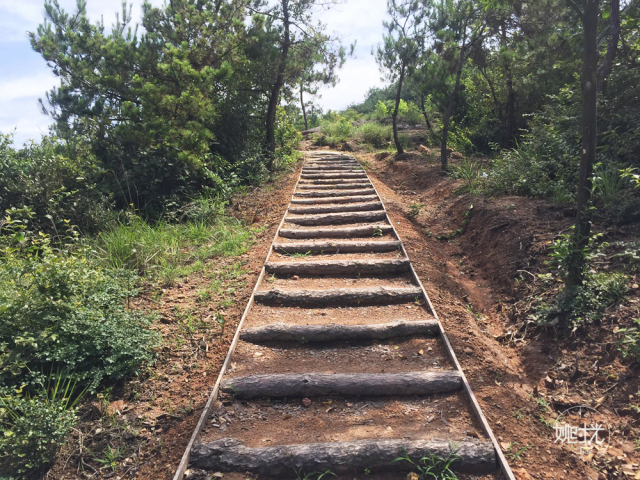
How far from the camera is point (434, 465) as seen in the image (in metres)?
2.22

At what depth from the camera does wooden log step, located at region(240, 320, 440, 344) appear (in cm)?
339

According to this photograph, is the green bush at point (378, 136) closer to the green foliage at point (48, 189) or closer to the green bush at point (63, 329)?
the green foliage at point (48, 189)

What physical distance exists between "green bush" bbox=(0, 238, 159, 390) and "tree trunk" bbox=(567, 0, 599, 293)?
11.8 ft

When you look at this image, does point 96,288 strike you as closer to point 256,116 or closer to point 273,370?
point 273,370

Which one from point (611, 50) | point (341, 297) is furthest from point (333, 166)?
point (341, 297)

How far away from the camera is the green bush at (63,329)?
2.61m

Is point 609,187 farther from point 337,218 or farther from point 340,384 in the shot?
point 340,384

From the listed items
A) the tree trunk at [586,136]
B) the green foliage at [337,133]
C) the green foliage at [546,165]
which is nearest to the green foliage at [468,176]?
the green foliage at [546,165]

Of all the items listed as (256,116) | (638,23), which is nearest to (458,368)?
(638,23)

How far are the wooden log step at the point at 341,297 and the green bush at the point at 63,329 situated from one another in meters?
1.24

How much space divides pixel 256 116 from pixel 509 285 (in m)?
8.25

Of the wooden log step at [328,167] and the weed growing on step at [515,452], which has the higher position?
the wooden log step at [328,167]

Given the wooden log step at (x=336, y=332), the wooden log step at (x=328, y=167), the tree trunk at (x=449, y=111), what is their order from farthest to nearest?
the wooden log step at (x=328, y=167) → the tree trunk at (x=449, y=111) → the wooden log step at (x=336, y=332)

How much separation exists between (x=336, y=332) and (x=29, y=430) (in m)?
2.19
